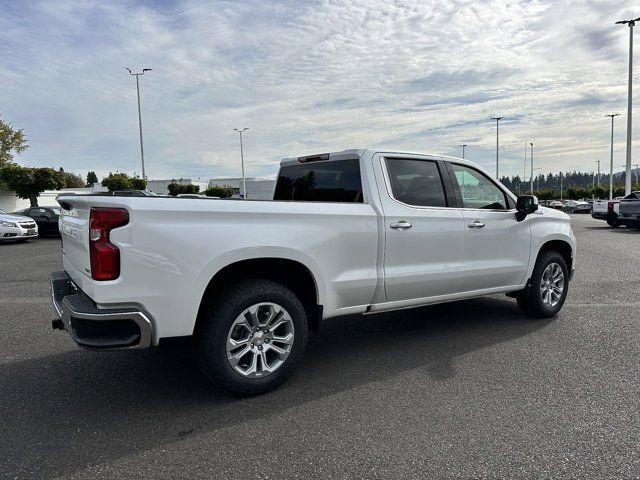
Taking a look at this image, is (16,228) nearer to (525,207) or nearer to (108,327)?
(108,327)

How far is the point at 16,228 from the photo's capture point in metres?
16.9

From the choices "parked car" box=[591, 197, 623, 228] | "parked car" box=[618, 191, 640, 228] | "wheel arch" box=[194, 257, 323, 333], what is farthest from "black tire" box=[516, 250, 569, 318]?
"parked car" box=[591, 197, 623, 228]

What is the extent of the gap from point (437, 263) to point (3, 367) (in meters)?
4.03

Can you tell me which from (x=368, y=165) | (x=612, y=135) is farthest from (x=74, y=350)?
(x=612, y=135)

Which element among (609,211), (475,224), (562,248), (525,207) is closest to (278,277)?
(475,224)

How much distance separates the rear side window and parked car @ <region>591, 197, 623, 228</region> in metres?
19.9

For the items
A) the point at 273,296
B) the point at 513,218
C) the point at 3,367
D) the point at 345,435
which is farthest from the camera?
the point at 513,218

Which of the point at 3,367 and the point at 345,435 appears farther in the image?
the point at 3,367

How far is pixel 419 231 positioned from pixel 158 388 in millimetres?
2578

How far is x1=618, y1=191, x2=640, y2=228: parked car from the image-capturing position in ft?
64.0

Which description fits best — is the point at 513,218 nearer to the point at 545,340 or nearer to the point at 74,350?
the point at 545,340

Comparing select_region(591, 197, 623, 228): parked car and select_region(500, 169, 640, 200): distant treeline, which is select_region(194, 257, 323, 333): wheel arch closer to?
select_region(500, 169, 640, 200): distant treeline

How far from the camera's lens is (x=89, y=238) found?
→ 10.4ft

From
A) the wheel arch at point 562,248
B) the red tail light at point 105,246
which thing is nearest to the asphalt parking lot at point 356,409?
the wheel arch at point 562,248
